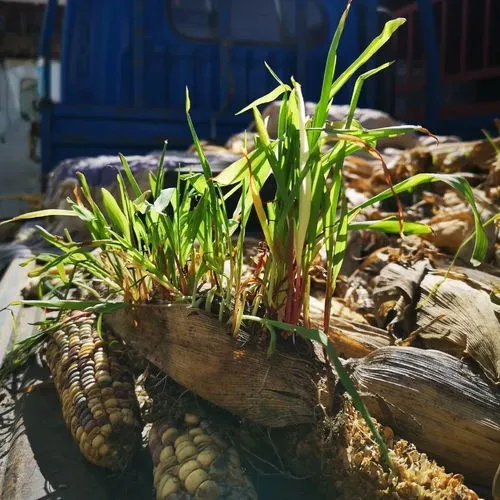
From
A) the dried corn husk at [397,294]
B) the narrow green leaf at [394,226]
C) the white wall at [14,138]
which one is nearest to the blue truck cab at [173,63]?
the white wall at [14,138]

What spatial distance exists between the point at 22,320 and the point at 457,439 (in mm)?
1470


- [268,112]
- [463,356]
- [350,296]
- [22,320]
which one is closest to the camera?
[463,356]

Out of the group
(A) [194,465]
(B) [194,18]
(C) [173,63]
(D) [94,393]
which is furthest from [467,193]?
(B) [194,18]

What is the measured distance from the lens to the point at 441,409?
118cm

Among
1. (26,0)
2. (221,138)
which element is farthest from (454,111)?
(26,0)

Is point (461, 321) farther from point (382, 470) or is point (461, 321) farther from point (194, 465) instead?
point (194, 465)

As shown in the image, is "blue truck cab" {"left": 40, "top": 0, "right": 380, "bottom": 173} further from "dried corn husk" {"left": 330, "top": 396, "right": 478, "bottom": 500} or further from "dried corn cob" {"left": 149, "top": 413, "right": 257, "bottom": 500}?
"dried corn husk" {"left": 330, "top": 396, "right": 478, "bottom": 500}

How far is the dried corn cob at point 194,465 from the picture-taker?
1.08m

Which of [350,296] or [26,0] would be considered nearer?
[350,296]

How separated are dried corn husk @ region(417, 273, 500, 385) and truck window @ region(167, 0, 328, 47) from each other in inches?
164

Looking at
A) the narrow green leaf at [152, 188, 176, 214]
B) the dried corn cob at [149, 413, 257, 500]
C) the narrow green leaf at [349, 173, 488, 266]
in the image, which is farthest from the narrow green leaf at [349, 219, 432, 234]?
the dried corn cob at [149, 413, 257, 500]

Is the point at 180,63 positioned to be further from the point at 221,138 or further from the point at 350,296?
the point at 350,296

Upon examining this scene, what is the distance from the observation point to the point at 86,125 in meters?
5.28

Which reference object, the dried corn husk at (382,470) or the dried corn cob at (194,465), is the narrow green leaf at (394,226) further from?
the dried corn cob at (194,465)
